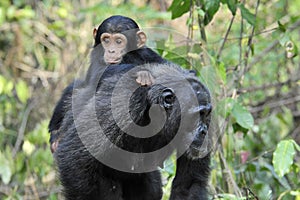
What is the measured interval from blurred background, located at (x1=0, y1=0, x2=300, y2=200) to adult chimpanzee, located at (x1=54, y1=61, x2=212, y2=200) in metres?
0.55

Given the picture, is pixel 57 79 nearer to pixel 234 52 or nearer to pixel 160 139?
pixel 234 52

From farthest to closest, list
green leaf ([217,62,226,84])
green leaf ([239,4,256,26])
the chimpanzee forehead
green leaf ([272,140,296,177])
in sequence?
green leaf ([239,4,256,26]) → the chimpanzee forehead → green leaf ([217,62,226,84]) → green leaf ([272,140,296,177])

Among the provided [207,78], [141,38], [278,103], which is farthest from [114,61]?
[278,103]

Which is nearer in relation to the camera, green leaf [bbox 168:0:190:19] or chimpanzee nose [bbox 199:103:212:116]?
chimpanzee nose [bbox 199:103:212:116]

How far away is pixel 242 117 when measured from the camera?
5.80 meters

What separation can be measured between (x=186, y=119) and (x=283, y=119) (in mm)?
3916

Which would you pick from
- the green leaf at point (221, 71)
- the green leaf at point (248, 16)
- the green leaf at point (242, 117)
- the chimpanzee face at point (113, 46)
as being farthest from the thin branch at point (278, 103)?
the chimpanzee face at point (113, 46)

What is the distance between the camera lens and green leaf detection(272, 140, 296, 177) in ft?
17.0

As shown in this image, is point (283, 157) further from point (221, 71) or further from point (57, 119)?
point (57, 119)

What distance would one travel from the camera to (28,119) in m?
9.28

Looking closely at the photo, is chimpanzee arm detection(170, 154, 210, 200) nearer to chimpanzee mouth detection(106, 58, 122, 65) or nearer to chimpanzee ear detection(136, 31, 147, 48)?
chimpanzee mouth detection(106, 58, 122, 65)

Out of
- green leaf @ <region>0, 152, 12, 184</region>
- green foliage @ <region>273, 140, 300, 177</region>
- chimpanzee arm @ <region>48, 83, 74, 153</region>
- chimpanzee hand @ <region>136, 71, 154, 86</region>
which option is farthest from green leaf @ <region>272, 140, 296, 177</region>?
green leaf @ <region>0, 152, 12, 184</region>

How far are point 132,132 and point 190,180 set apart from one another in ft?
1.98

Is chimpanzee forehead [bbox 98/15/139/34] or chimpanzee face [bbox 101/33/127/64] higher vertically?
chimpanzee forehead [bbox 98/15/139/34]
